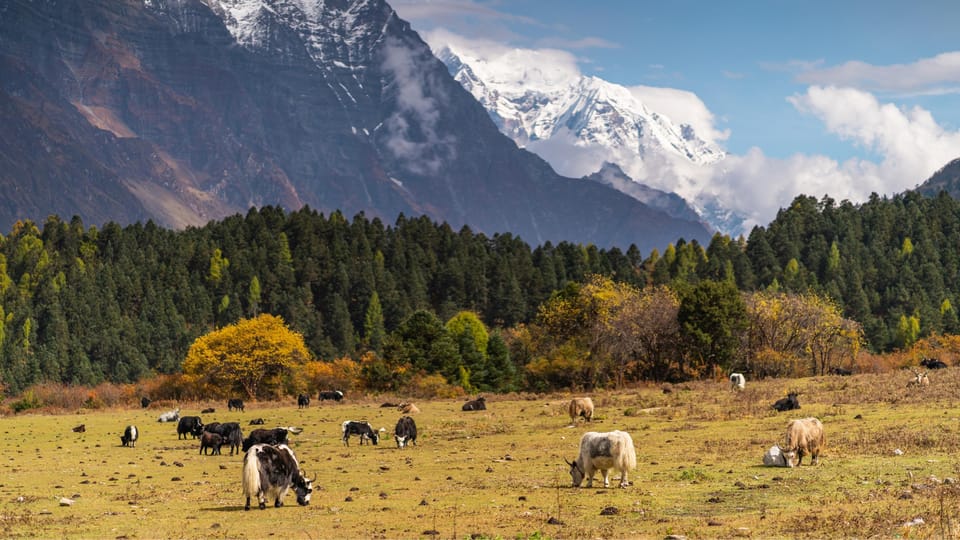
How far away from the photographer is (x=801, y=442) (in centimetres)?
3441

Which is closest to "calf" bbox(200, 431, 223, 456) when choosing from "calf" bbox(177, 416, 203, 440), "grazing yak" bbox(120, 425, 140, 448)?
"grazing yak" bbox(120, 425, 140, 448)

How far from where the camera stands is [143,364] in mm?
193375

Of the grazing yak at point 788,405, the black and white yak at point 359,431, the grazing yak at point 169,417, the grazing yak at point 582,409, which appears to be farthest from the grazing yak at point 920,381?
the grazing yak at point 169,417

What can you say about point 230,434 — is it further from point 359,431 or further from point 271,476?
point 271,476

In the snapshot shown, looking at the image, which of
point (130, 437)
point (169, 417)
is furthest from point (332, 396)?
point (130, 437)

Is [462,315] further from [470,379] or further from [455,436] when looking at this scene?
[455,436]

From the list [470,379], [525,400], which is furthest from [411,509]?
[470,379]

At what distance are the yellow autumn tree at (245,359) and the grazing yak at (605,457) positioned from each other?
→ 8826cm

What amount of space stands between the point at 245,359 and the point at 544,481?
8674cm

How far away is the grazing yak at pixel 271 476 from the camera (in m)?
29.6

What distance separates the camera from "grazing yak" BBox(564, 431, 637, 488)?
31844 mm

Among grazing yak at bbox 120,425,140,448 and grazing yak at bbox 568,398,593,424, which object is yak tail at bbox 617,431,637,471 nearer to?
grazing yak at bbox 568,398,593,424

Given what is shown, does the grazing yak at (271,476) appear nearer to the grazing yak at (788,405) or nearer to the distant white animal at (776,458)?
the distant white animal at (776,458)

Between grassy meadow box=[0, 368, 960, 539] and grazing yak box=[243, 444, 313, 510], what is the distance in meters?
0.48
